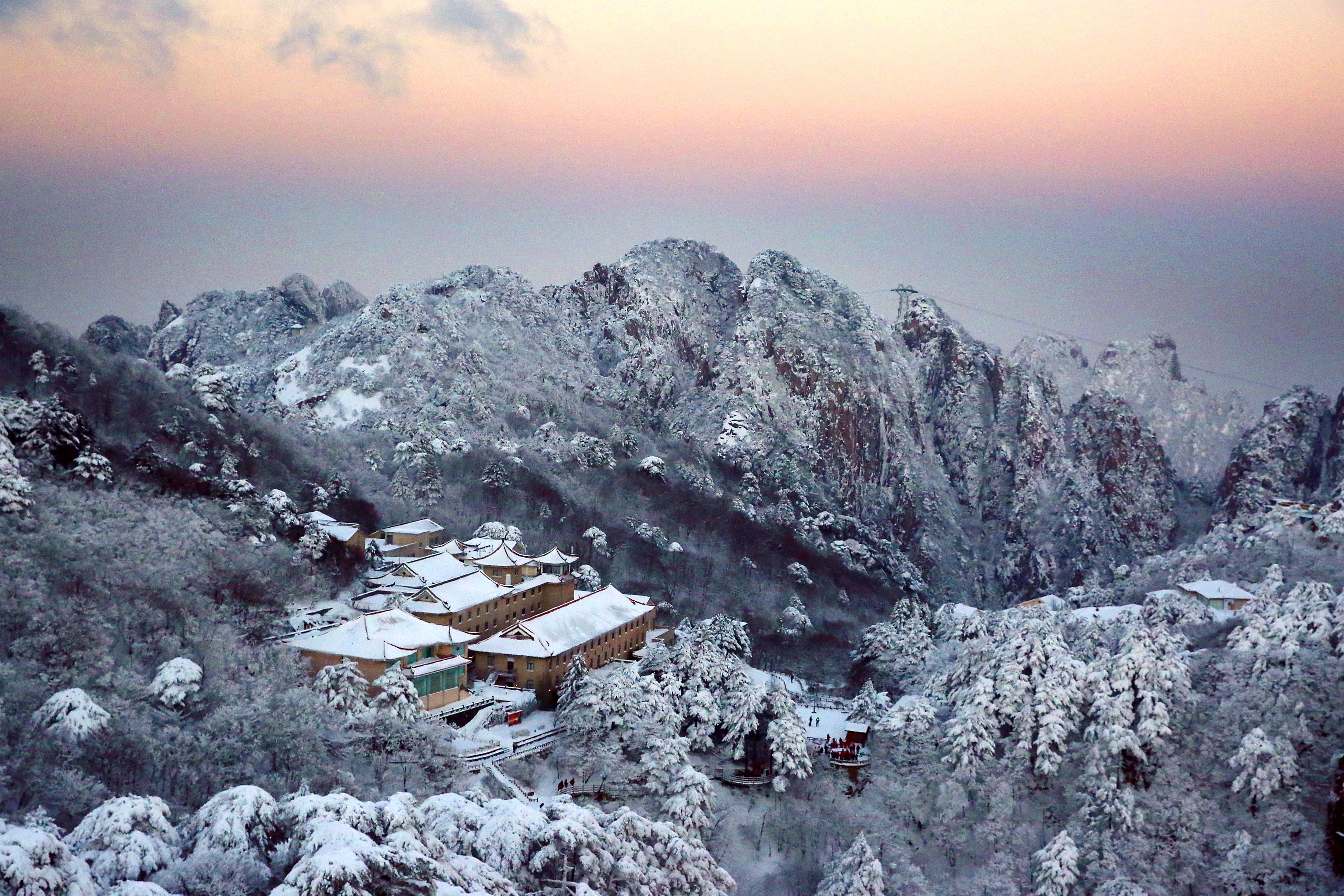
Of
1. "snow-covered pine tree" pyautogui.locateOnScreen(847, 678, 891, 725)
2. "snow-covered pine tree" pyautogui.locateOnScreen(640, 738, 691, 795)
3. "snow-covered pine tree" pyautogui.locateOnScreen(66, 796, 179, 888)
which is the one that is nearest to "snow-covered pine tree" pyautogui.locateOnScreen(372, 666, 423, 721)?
"snow-covered pine tree" pyautogui.locateOnScreen(640, 738, 691, 795)

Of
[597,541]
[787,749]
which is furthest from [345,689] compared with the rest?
[597,541]

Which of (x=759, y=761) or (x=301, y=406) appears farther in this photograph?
(x=301, y=406)

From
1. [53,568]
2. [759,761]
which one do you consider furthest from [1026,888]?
[53,568]

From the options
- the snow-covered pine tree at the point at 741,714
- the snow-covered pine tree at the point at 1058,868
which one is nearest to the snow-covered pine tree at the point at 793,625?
the snow-covered pine tree at the point at 741,714

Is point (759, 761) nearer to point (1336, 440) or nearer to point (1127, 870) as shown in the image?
point (1127, 870)

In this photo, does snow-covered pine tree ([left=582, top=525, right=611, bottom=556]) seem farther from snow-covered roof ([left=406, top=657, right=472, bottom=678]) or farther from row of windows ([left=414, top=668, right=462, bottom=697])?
row of windows ([left=414, top=668, right=462, bottom=697])

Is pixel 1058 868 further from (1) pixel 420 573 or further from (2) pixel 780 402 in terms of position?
(2) pixel 780 402
